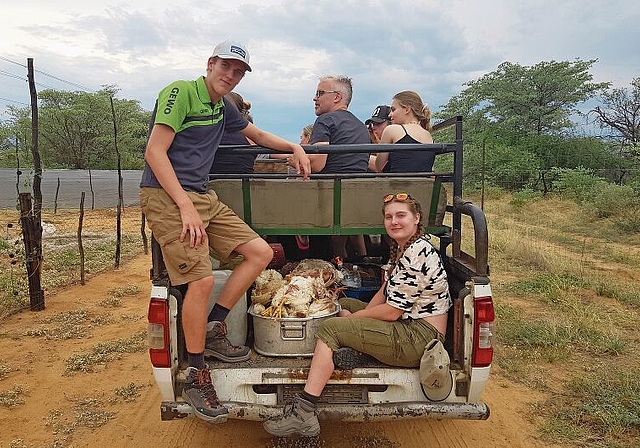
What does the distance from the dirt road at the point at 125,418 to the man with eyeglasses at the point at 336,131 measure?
1.51 metres

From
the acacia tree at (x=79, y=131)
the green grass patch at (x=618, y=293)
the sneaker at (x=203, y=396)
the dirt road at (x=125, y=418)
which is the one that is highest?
the acacia tree at (x=79, y=131)

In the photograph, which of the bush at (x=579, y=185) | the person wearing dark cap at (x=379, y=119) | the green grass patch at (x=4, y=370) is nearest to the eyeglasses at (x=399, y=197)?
the person wearing dark cap at (x=379, y=119)

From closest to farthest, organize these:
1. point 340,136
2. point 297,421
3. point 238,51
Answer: point 297,421 → point 238,51 → point 340,136

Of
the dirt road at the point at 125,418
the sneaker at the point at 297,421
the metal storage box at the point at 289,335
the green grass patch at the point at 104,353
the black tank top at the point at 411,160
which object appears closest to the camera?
the sneaker at the point at 297,421

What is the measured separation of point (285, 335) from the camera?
3.40m

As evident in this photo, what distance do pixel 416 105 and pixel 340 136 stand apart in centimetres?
65

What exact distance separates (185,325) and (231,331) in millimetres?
471

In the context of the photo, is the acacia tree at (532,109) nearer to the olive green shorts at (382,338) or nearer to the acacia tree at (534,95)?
the acacia tree at (534,95)

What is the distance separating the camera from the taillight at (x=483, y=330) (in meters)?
3.11

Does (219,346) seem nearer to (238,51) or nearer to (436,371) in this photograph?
(436,371)

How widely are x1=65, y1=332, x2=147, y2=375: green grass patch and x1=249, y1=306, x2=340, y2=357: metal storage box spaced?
258cm

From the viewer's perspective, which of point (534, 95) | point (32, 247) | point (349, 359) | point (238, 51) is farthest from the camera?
point (534, 95)

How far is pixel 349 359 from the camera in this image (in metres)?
3.33

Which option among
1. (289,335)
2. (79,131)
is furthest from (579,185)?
(79,131)
